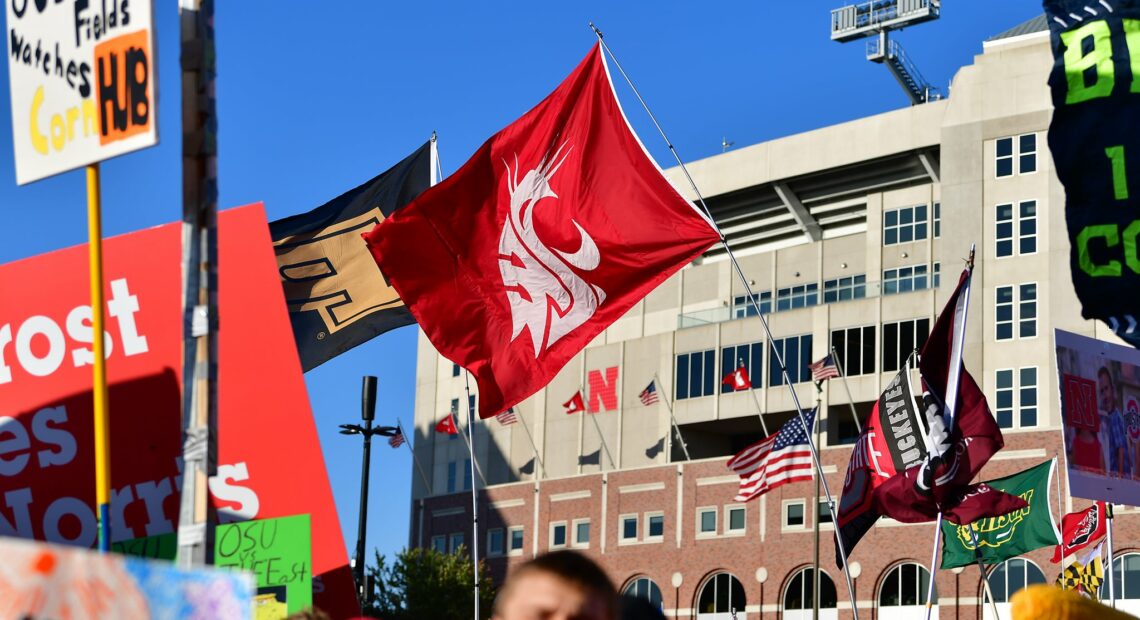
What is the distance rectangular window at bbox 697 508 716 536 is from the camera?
7062 centimetres

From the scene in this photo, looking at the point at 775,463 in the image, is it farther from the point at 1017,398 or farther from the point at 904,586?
the point at 1017,398

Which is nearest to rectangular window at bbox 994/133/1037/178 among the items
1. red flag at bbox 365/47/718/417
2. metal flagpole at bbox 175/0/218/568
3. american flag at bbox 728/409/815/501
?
american flag at bbox 728/409/815/501

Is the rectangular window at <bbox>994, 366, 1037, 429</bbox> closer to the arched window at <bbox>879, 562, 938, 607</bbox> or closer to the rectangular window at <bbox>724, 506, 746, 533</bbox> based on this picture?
the arched window at <bbox>879, 562, 938, 607</bbox>

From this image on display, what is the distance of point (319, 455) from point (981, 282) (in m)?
57.6

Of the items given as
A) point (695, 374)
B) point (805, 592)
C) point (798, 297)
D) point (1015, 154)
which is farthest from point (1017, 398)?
point (695, 374)

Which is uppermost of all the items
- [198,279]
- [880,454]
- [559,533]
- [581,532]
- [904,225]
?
[904,225]

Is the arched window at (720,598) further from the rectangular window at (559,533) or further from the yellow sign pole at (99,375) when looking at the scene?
the yellow sign pole at (99,375)

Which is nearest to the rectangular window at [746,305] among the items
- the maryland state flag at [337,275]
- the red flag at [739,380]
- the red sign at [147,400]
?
the red flag at [739,380]

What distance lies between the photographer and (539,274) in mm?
16453

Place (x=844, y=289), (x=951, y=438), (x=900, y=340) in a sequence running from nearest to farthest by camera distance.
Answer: (x=951, y=438), (x=900, y=340), (x=844, y=289)

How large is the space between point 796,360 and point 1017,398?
406 inches

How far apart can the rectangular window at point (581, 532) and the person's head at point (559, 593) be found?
7303 centimetres

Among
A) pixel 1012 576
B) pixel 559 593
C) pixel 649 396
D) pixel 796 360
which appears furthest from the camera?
pixel 796 360

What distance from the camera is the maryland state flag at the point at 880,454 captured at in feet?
71.3
